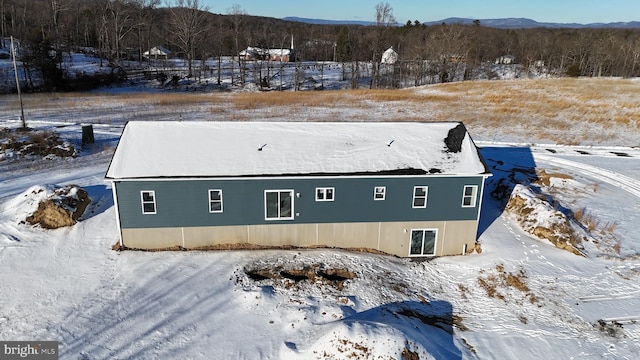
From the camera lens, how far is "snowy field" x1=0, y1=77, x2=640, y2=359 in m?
14.0

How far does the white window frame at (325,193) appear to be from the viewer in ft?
63.5

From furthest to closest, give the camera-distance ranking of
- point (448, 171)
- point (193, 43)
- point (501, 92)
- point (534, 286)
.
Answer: point (193, 43) → point (501, 92) → point (448, 171) → point (534, 286)

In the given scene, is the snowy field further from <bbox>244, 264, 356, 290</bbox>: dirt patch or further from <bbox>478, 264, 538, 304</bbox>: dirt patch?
<bbox>244, 264, 356, 290</bbox>: dirt patch

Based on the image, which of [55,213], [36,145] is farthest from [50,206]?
[36,145]

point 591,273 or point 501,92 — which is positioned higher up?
point 501,92

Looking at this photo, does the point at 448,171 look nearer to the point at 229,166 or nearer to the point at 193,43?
the point at 229,166

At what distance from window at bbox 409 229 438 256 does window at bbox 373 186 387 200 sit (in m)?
2.41

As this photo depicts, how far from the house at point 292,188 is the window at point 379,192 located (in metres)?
0.05

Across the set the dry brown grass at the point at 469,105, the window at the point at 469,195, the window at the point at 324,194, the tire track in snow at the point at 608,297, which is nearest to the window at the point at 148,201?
the window at the point at 324,194

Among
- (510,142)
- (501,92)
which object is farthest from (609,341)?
(501,92)

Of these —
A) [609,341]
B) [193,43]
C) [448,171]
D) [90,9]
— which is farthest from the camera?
[90,9]

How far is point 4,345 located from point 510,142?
36727 mm

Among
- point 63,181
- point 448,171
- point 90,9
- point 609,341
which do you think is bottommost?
point 609,341

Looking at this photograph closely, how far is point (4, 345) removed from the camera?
13594 mm
